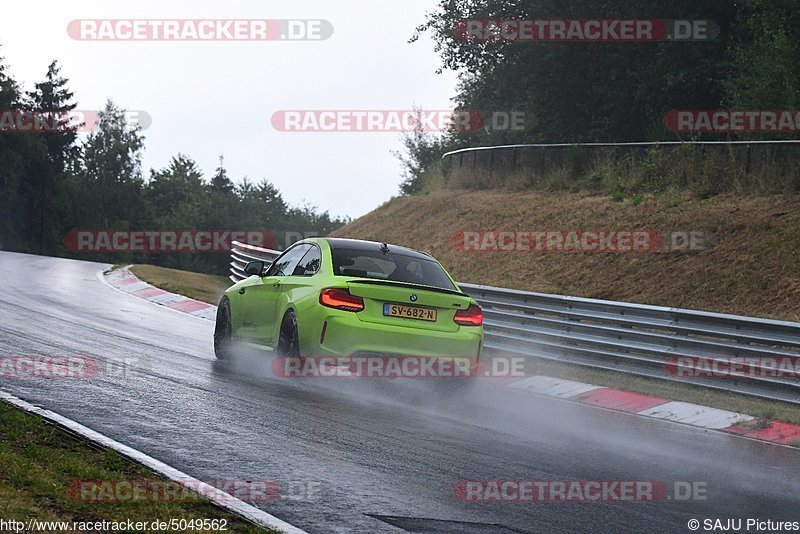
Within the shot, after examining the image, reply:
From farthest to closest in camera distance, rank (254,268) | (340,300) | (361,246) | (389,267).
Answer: (254,268), (361,246), (389,267), (340,300)

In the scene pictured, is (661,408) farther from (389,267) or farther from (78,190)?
(78,190)

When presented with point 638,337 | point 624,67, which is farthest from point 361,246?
point 624,67

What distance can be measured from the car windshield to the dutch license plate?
0.48m

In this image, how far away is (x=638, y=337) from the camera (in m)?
13.9

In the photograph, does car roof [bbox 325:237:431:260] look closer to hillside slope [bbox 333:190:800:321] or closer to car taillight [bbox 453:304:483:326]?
car taillight [bbox 453:304:483:326]

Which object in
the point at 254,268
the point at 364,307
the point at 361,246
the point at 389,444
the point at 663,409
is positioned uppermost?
the point at 361,246

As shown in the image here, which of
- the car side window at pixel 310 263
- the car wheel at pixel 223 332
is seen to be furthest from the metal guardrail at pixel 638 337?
the car side window at pixel 310 263

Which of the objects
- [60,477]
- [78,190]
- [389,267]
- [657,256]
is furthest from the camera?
[78,190]

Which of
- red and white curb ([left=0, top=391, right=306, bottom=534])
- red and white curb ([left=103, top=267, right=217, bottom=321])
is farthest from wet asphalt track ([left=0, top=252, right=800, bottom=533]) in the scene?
red and white curb ([left=103, top=267, right=217, bottom=321])

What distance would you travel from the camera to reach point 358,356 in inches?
415

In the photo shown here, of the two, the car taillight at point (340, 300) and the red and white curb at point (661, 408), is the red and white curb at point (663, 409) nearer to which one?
the red and white curb at point (661, 408)

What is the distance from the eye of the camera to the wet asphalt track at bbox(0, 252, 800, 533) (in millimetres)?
6332

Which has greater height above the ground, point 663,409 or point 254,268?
point 254,268

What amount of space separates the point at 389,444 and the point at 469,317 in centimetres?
312
